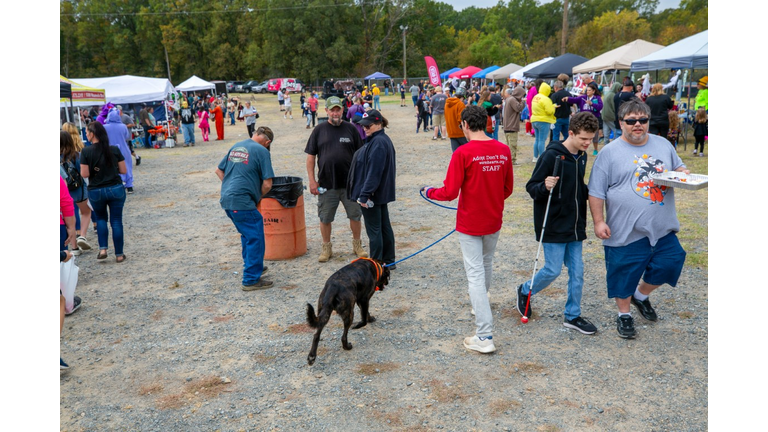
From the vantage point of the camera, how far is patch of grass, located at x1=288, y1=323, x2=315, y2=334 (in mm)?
4722

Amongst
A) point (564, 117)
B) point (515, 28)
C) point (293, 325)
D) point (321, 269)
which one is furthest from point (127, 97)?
point (515, 28)

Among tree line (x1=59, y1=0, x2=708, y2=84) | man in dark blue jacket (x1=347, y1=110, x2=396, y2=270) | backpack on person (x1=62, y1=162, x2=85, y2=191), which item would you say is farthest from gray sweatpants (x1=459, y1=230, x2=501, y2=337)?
tree line (x1=59, y1=0, x2=708, y2=84)

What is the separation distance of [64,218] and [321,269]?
8.57 ft

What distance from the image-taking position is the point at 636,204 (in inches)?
156

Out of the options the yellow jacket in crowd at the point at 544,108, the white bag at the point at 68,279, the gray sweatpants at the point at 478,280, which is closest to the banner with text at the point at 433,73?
the yellow jacket in crowd at the point at 544,108

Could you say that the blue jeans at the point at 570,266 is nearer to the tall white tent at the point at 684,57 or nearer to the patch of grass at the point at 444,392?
the patch of grass at the point at 444,392

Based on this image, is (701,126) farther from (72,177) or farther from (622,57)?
(72,177)

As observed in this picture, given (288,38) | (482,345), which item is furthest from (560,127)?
(288,38)

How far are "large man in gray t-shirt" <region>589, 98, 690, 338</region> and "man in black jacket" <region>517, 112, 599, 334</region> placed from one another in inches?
5.5

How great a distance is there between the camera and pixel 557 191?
4191 mm

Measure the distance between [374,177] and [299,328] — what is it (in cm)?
A: 170

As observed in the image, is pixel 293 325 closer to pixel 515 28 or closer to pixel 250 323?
pixel 250 323

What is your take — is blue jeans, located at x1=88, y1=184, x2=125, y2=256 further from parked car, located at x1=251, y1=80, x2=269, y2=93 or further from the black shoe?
parked car, located at x1=251, y1=80, x2=269, y2=93

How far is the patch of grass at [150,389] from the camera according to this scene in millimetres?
3832
